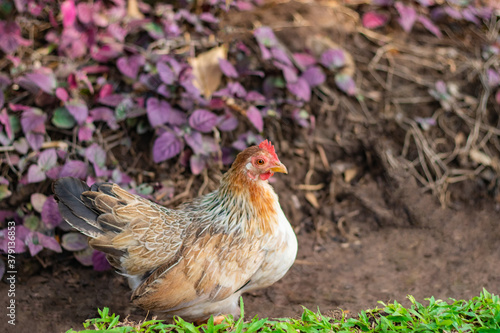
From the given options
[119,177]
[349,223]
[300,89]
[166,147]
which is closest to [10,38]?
[119,177]

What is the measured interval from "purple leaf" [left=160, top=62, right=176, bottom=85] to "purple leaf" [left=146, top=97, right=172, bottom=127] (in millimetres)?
191

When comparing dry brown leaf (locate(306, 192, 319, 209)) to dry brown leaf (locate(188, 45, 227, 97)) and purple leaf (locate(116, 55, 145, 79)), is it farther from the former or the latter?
purple leaf (locate(116, 55, 145, 79))

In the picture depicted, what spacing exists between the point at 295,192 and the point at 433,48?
252 cm

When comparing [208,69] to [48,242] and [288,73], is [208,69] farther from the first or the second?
[48,242]

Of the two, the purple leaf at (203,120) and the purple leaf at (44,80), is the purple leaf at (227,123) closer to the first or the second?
the purple leaf at (203,120)

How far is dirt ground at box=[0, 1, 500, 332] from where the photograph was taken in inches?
149

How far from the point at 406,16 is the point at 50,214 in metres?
4.35

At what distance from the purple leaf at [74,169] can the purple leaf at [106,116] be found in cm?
46

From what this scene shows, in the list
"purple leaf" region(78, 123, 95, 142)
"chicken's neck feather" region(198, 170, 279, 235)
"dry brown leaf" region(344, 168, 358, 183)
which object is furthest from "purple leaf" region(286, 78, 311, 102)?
"purple leaf" region(78, 123, 95, 142)

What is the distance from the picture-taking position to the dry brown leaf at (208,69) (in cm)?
471

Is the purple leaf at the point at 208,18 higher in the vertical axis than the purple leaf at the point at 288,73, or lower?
higher

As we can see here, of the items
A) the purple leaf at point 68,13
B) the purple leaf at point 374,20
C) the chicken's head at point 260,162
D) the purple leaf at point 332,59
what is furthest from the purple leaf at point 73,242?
the purple leaf at point 374,20

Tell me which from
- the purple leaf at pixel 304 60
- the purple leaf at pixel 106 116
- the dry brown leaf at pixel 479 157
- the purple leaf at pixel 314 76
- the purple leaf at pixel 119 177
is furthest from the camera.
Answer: the dry brown leaf at pixel 479 157

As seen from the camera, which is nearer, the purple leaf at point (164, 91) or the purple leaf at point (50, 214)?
the purple leaf at point (50, 214)
